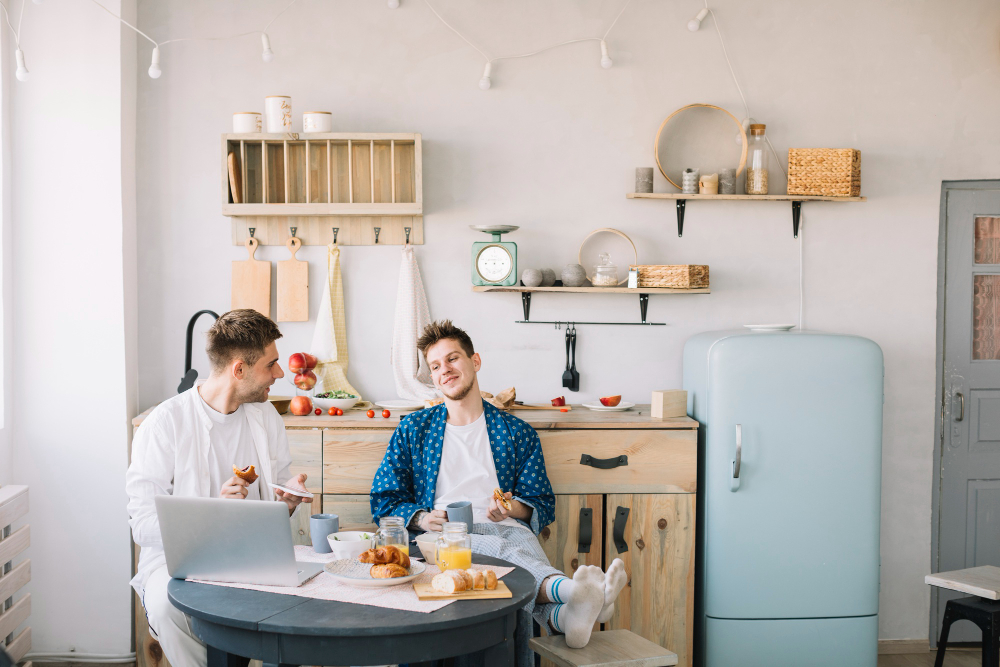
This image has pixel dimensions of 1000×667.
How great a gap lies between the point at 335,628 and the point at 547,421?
61.8 inches

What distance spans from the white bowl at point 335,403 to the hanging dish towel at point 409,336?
239mm

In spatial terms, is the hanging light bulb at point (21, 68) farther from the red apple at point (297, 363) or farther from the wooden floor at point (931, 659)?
the wooden floor at point (931, 659)

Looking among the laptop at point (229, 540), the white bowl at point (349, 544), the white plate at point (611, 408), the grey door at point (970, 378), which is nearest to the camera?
the laptop at point (229, 540)

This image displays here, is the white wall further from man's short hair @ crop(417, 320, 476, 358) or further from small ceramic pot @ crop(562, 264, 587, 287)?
small ceramic pot @ crop(562, 264, 587, 287)

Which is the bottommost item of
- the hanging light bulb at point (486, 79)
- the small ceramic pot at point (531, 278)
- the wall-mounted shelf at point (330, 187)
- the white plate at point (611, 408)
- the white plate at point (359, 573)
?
the white plate at point (359, 573)

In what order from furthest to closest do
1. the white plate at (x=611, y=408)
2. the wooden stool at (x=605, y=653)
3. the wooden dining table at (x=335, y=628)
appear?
1. the white plate at (x=611, y=408)
2. the wooden stool at (x=605, y=653)
3. the wooden dining table at (x=335, y=628)

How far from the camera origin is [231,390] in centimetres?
229

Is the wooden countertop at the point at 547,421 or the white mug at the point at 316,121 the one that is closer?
the wooden countertop at the point at 547,421

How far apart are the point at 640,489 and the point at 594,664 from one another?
3.30ft

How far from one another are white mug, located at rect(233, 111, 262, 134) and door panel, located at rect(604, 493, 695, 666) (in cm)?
203

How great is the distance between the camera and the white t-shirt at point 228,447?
7.54 feet

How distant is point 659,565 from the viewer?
308cm

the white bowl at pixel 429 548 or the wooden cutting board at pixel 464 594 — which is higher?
the white bowl at pixel 429 548

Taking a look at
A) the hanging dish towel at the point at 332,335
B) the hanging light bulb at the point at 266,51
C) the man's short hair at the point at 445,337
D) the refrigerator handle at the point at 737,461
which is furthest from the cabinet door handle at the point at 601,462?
the hanging light bulb at the point at 266,51
